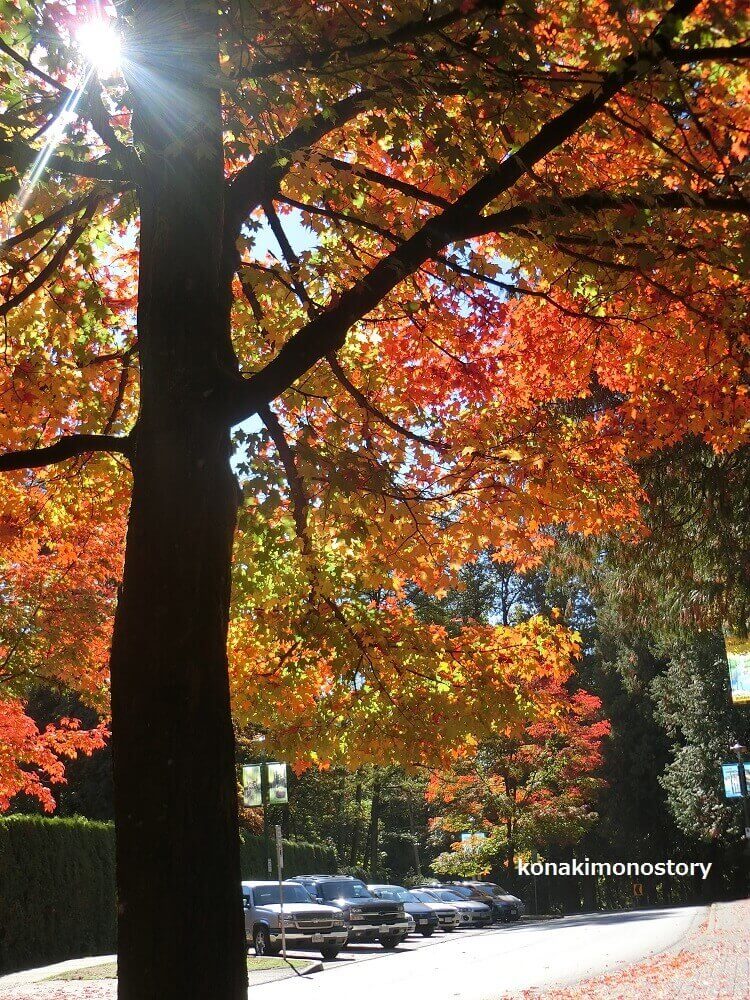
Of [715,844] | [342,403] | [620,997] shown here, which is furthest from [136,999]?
[715,844]

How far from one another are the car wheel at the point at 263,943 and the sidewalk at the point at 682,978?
8994 mm

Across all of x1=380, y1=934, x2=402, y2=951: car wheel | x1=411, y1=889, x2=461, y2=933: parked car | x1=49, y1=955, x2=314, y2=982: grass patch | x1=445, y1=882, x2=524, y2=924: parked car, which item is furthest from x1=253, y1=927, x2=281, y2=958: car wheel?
x1=445, y1=882, x2=524, y2=924: parked car

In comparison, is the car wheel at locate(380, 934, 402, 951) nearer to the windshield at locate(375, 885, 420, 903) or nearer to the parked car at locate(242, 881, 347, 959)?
the windshield at locate(375, 885, 420, 903)

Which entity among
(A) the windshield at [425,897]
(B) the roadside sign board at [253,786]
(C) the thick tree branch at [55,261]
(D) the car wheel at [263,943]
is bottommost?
(A) the windshield at [425,897]

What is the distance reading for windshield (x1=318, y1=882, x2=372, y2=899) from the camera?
27.3 m

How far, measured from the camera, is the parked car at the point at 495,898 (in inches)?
1442

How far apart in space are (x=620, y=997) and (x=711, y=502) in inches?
261

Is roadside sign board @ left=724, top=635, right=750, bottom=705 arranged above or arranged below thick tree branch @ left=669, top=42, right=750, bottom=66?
below

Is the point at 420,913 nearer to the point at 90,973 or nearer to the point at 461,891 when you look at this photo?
the point at 461,891

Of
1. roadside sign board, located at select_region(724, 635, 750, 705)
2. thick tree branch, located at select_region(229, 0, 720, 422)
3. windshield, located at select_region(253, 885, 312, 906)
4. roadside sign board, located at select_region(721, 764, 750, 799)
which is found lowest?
windshield, located at select_region(253, 885, 312, 906)

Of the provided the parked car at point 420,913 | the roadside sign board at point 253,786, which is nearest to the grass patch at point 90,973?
the roadside sign board at point 253,786

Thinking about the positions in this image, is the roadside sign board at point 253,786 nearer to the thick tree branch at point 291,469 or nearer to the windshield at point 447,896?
the thick tree branch at point 291,469

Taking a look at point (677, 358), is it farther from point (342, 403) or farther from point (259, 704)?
point (259, 704)

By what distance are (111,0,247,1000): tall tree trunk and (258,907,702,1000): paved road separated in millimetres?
11325
